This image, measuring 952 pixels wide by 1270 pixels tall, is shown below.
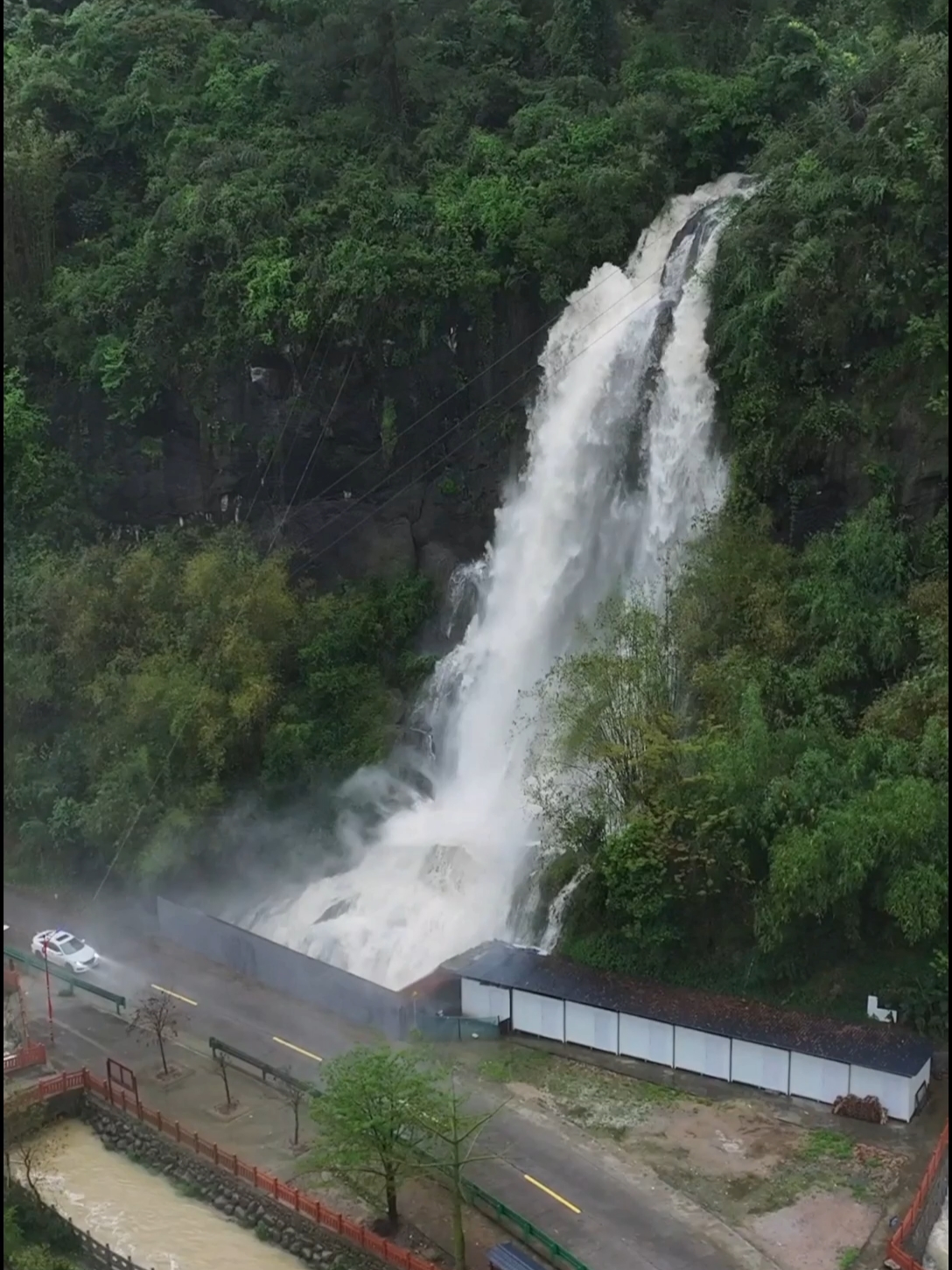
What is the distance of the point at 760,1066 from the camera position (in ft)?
73.1

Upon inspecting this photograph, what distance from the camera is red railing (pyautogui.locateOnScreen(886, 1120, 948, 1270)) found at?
17812mm

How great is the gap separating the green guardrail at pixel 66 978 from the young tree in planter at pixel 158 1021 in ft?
1.51

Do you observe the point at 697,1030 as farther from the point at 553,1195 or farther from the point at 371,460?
the point at 371,460

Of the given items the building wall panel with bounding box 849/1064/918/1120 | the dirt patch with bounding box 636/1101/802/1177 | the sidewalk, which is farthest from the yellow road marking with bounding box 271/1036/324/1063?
the building wall panel with bounding box 849/1064/918/1120

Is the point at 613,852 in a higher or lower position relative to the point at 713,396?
lower

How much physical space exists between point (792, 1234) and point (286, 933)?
489 inches

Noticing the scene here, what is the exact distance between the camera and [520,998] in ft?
79.7

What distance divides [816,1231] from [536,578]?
1514 cm

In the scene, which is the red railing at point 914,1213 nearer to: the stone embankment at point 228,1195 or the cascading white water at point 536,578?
the stone embankment at point 228,1195

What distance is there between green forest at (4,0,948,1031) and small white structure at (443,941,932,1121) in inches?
26.1

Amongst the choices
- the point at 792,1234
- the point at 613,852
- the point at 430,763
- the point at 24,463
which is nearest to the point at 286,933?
the point at 430,763

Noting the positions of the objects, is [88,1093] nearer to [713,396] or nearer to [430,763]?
[430,763]

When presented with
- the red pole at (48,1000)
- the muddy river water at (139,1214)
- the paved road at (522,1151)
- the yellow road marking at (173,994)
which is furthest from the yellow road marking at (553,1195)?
the red pole at (48,1000)

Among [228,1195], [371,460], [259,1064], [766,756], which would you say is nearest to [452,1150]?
[228,1195]
